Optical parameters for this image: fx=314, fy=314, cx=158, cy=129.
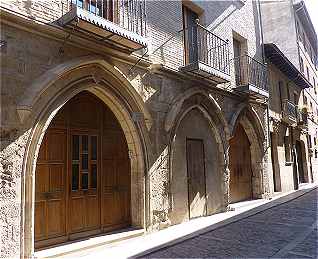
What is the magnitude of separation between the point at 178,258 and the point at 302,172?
16.0 metres

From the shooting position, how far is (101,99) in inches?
242

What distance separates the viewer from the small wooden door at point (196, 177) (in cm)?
802

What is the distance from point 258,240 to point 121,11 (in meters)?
5.16

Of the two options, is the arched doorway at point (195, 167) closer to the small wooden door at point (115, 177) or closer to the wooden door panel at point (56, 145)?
the small wooden door at point (115, 177)

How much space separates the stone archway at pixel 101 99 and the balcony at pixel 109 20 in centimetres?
57

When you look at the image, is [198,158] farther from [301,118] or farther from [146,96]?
A: [301,118]

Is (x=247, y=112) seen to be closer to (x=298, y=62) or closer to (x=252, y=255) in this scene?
(x=252, y=255)

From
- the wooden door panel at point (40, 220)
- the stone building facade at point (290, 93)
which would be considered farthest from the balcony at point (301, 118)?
the wooden door panel at point (40, 220)

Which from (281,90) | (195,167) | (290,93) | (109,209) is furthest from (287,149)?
(109,209)

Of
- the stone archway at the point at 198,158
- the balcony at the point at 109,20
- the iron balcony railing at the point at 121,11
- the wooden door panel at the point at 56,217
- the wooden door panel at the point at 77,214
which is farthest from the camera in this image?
the stone archway at the point at 198,158

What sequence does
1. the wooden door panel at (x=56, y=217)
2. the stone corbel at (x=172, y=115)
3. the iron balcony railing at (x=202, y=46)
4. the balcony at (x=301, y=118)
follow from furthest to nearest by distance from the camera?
the balcony at (x=301, y=118) → the iron balcony railing at (x=202, y=46) → the stone corbel at (x=172, y=115) → the wooden door panel at (x=56, y=217)

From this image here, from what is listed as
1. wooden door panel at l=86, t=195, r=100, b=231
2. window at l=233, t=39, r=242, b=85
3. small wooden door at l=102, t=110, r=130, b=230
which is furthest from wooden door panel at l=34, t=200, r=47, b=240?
window at l=233, t=39, r=242, b=85

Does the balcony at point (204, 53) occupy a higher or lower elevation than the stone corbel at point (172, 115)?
higher

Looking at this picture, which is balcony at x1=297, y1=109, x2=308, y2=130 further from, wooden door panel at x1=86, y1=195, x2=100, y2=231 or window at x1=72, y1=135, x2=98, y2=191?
wooden door panel at x1=86, y1=195, x2=100, y2=231
